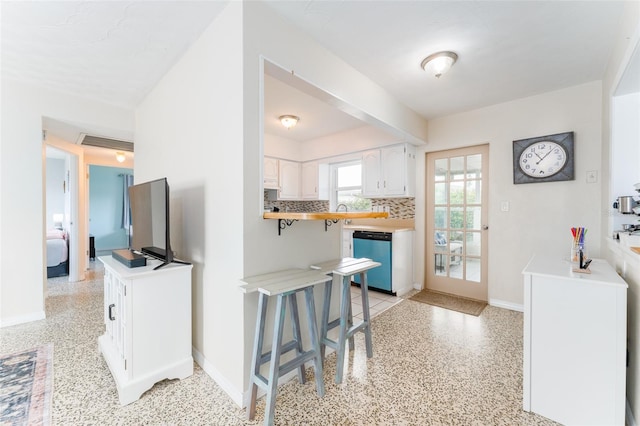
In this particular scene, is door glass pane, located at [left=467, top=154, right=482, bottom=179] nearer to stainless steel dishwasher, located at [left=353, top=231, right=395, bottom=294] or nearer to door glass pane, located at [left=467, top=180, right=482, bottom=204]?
door glass pane, located at [left=467, top=180, right=482, bottom=204]

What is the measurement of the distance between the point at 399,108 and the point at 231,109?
85.0 inches

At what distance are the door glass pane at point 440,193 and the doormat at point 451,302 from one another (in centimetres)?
129

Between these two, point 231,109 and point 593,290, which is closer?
point 593,290

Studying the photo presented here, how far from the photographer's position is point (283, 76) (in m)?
1.88

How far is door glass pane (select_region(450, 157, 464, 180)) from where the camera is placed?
3.57 m

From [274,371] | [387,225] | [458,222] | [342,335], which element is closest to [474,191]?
[458,222]

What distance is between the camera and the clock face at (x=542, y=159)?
111 inches

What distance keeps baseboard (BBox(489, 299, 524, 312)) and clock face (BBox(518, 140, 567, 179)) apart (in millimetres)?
1499

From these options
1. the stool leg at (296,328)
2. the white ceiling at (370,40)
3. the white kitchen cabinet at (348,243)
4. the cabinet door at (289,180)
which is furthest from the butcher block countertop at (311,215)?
the cabinet door at (289,180)

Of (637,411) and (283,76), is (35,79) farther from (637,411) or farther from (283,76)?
(637,411)

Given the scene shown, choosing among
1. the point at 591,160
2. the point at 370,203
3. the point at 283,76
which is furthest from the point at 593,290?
the point at 370,203

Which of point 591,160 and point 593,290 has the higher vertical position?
point 591,160

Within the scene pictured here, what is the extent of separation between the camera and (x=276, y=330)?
148 centimetres

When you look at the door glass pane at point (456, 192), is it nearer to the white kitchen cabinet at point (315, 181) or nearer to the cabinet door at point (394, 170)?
the cabinet door at point (394, 170)
